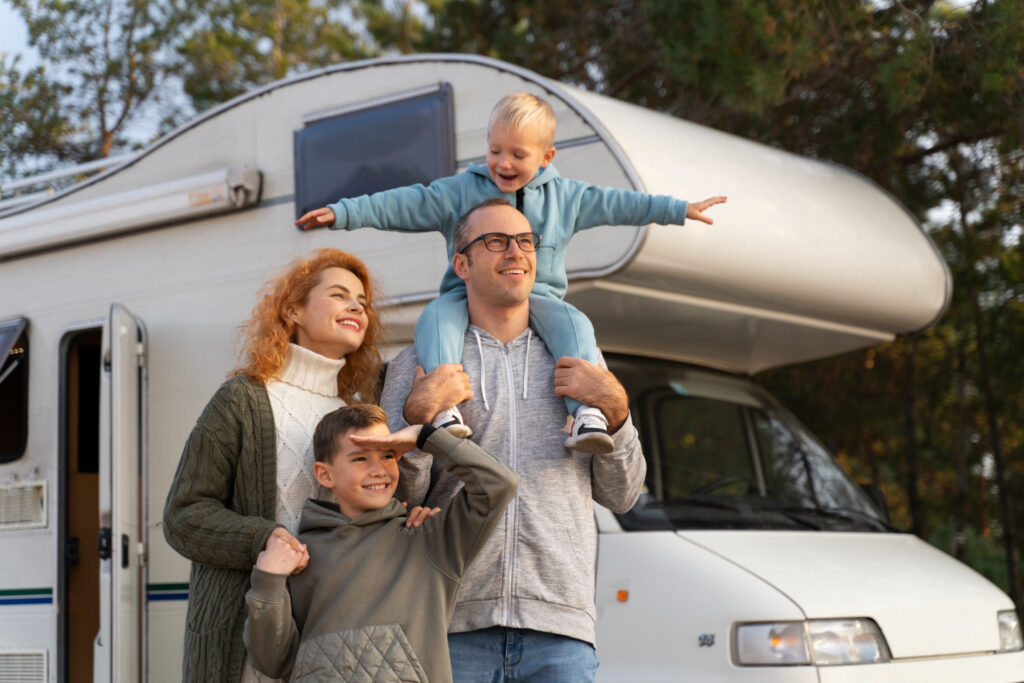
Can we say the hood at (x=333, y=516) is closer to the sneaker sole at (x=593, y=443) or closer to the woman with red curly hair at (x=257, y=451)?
the woman with red curly hair at (x=257, y=451)

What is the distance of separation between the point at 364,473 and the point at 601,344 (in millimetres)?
2387

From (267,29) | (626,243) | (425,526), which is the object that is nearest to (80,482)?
(626,243)

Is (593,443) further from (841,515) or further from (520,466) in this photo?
(841,515)

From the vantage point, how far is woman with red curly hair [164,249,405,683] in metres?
2.93

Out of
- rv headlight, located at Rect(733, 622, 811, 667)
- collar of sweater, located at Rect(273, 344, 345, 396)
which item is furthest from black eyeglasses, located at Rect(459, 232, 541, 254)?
rv headlight, located at Rect(733, 622, 811, 667)

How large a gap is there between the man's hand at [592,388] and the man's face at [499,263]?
0.66 feet

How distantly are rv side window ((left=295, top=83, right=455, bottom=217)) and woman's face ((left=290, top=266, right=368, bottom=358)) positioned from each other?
5.24ft

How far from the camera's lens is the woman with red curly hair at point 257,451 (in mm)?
2930

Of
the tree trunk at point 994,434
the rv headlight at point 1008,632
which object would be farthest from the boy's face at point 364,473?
the tree trunk at point 994,434

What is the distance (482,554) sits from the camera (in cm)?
277

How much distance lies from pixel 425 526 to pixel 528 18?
8139mm

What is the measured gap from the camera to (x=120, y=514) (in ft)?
16.6

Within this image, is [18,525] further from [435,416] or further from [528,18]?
[528,18]

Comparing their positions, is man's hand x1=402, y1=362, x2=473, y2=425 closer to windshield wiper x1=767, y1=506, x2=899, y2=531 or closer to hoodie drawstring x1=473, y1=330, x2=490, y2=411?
hoodie drawstring x1=473, y1=330, x2=490, y2=411
